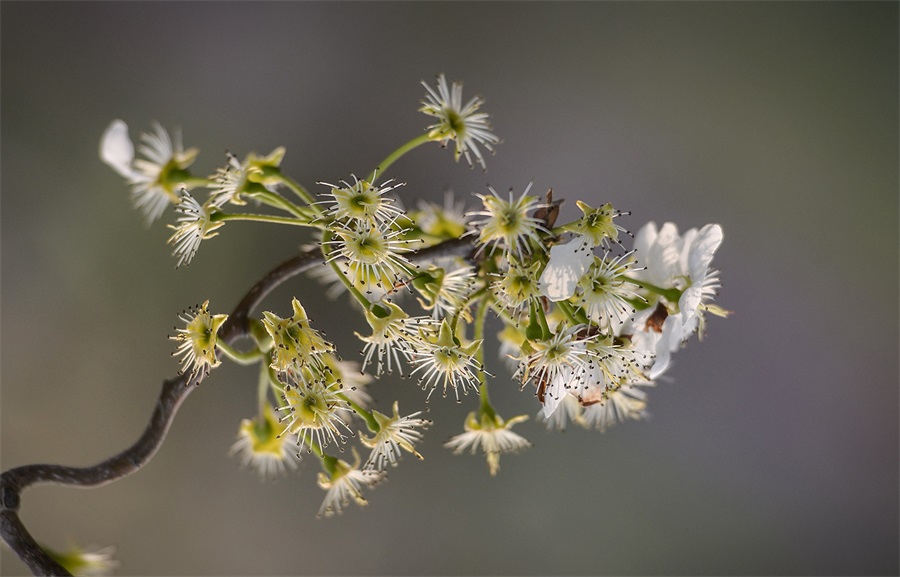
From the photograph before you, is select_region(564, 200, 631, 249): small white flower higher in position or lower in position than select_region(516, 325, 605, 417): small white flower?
higher

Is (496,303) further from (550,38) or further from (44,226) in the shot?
(44,226)

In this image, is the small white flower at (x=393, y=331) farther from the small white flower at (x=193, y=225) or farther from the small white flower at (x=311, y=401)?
the small white flower at (x=193, y=225)

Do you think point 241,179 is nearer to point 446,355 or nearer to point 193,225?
point 193,225

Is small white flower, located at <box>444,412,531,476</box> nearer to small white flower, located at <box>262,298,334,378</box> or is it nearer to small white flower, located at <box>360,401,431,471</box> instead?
small white flower, located at <box>360,401,431,471</box>

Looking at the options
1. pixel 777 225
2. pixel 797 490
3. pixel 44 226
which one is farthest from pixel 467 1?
pixel 797 490

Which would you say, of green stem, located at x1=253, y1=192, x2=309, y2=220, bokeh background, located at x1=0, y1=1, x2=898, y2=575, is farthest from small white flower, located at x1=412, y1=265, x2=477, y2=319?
bokeh background, located at x1=0, y1=1, x2=898, y2=575

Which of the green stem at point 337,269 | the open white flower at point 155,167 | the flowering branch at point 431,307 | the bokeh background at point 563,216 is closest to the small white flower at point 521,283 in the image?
the flowering branch at point 431,307
